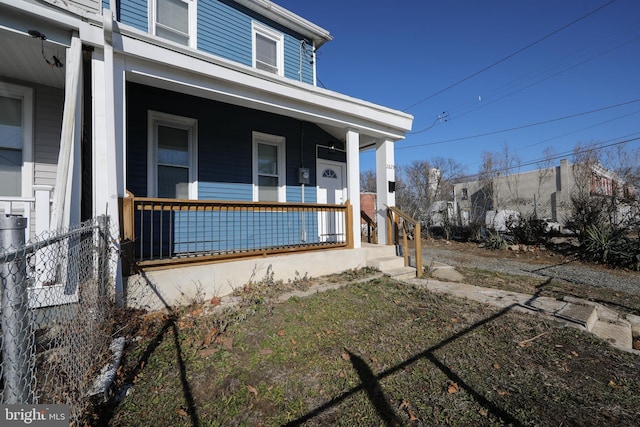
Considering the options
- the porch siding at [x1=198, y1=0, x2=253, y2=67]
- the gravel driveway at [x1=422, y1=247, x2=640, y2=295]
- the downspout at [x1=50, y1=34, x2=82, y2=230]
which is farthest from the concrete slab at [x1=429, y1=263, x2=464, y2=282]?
the porch siding at [x1=198, y1=0, x2=253, y2=67]

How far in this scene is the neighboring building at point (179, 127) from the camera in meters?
3.44

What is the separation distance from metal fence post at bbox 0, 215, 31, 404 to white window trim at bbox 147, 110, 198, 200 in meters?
4.37

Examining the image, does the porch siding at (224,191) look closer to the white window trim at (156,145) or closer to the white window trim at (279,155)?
the white window trim at (156,145)

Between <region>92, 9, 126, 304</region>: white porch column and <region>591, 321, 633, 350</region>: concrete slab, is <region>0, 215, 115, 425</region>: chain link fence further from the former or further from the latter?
<region>591, 321, 633, 350</region>: concrete slab

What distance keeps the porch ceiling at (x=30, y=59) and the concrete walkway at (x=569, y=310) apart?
6.32 metres

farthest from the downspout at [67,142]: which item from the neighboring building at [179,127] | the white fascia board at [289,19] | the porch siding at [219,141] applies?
the white fascia board at [289,19]

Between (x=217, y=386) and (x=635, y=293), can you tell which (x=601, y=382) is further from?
(x=635, y=293)

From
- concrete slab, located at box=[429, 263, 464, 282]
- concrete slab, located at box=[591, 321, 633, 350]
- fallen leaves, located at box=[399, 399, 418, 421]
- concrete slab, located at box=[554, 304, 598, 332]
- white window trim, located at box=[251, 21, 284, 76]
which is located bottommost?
concrete slab, located at box=[591, 321, 633, 350]

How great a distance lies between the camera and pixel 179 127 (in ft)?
19.0

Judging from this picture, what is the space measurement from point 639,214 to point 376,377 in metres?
10.2

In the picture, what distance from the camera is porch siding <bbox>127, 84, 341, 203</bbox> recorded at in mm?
5219

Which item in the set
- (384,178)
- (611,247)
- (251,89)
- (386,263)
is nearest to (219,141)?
(251,89)

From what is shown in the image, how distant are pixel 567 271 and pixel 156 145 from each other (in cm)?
968

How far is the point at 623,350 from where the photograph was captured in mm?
2943
